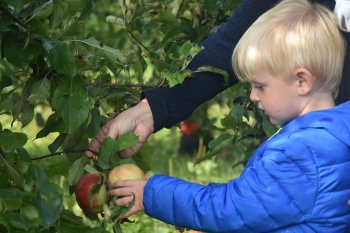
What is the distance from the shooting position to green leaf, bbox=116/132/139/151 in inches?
74.9

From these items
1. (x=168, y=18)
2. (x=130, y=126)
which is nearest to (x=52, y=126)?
(x=130, y=126)

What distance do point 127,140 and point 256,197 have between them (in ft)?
1.26

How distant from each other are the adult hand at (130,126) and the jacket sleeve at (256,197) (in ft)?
0.80

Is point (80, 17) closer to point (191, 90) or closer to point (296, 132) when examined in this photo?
point (191, 90)

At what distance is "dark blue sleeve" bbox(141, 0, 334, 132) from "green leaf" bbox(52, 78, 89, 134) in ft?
1.17

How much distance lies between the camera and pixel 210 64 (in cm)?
223

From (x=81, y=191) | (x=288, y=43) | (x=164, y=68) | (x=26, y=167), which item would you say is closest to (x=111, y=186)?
(x=81, y=191)

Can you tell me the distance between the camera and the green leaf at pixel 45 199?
1.55 m

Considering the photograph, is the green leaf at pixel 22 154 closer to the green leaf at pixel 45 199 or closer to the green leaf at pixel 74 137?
the green leaf at pixel 45 199

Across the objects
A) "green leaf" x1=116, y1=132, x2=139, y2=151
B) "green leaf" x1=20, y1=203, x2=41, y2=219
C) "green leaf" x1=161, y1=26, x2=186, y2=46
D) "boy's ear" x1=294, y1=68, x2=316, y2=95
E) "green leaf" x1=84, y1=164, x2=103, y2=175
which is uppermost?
"boy's ear" x1=294, y1=68, x2=316, y2=95

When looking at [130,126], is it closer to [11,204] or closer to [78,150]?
[78,150]

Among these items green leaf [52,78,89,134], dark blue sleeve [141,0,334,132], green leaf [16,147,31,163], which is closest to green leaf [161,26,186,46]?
dark blue sleeve [141,0,334,132]

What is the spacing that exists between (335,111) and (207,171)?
9.29 feet

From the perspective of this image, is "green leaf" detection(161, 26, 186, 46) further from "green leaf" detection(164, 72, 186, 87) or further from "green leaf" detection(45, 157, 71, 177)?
"green leaf" detection(45, 157, 71, 177)
